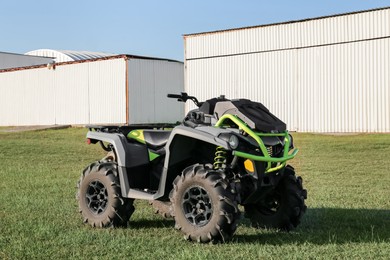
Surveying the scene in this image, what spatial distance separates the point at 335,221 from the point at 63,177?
24.2ft

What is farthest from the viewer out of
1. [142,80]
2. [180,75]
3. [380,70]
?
[180,75]

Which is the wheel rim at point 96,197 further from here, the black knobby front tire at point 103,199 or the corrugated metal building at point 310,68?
the corrugated metal building at point 310,68

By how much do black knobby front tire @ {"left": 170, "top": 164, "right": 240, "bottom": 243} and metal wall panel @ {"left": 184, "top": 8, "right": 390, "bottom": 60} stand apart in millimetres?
23358

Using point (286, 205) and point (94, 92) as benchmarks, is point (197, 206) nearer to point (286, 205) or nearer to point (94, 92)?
point (286, 205)

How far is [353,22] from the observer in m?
27.8

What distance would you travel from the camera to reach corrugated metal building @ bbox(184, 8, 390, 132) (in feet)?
90.0

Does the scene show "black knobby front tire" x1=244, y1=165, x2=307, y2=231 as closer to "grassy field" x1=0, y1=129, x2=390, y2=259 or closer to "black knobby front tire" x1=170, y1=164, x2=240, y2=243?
"grassy field" x1=0, y1=129, x2=390, y2=259

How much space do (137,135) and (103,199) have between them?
0.92 meters

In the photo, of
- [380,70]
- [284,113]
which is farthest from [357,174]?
[284,113]

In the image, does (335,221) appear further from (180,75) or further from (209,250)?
(180,75)

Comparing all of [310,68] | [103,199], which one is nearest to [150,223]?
[103,199]

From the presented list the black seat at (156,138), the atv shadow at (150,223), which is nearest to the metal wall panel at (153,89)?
the atv shadow at (150,223)

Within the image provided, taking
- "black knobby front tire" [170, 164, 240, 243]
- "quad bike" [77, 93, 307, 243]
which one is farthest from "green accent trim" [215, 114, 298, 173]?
"black knobby front tire" [170, 164, 240, 243]

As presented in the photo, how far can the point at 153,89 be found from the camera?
37.0 m
